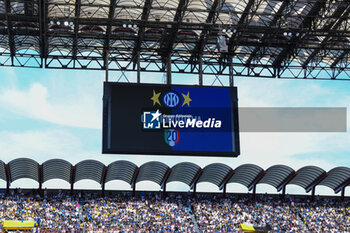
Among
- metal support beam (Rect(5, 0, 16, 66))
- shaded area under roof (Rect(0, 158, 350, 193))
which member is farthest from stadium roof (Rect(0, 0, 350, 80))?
shaded area under roof (Rect(0, 158, 350, 193))

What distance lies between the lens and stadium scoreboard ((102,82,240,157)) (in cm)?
3412

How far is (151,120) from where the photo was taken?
34594 millimetres

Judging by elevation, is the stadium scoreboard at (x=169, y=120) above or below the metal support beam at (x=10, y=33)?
below

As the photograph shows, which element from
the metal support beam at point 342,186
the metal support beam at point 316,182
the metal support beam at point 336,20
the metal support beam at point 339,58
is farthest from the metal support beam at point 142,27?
the metal support beam at point 342,186

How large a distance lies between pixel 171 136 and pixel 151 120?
4.95 ft

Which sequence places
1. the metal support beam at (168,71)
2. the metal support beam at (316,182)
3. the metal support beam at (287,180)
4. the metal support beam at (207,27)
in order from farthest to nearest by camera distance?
the metal support beam at (316,182), the metal support beam at (287,180), the metal support beam at (168,71), the metal support beam at (207,27)

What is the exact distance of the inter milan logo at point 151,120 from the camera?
34.5m

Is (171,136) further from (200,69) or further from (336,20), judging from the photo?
(336,20)

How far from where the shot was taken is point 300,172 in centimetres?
4653

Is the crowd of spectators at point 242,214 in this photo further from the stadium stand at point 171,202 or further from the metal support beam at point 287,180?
the metal support beam at point 287,180

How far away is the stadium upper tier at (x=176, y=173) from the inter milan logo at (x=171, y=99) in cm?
990

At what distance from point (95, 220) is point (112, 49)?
11894mm

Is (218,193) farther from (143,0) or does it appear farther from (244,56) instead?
(143,0)

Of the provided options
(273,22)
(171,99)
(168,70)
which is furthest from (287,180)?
(171,99)
